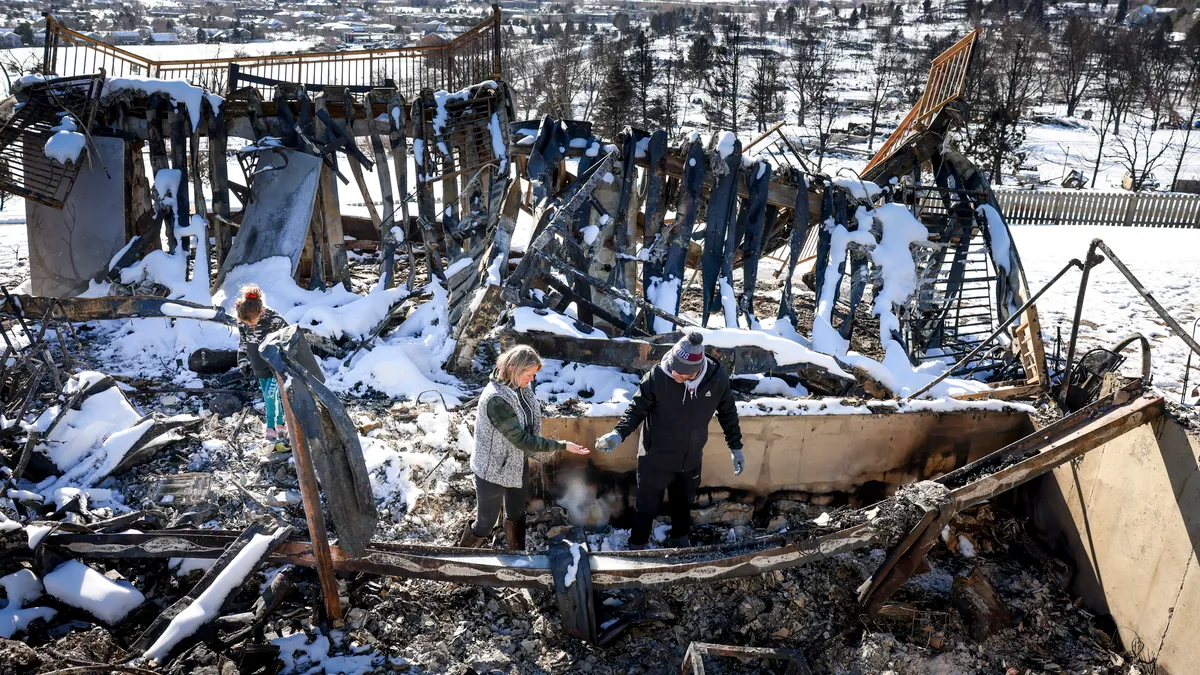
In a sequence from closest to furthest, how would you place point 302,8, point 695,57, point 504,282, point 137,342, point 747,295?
1. point 504,282
2. point 137,342
3. point 747,295
4. point 695,57
5. point 302,8

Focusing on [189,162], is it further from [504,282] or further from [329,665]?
[329,665]

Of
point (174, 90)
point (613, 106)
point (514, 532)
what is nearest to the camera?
point (514, 532)

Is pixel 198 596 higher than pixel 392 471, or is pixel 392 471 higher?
pixel 198 596

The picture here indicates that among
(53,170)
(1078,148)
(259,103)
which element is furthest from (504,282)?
(1078,148)

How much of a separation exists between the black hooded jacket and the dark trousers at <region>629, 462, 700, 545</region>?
0.08 m

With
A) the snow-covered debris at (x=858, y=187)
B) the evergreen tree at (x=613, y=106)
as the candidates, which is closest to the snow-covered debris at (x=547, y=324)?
the snow-covered debris at (x=858, y=187)

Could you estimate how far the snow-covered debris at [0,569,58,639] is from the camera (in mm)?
3396

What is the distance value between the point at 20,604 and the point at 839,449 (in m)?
4.40

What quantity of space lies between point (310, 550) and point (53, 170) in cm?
713

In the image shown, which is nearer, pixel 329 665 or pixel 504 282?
pixel 329 665

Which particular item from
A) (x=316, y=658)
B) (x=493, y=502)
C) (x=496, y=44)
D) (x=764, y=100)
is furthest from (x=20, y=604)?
(x=764, y=100)

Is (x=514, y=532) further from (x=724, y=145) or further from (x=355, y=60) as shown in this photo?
(x=355, y=60)

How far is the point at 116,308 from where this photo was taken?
6.46 m

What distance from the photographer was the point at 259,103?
846 centimetres
